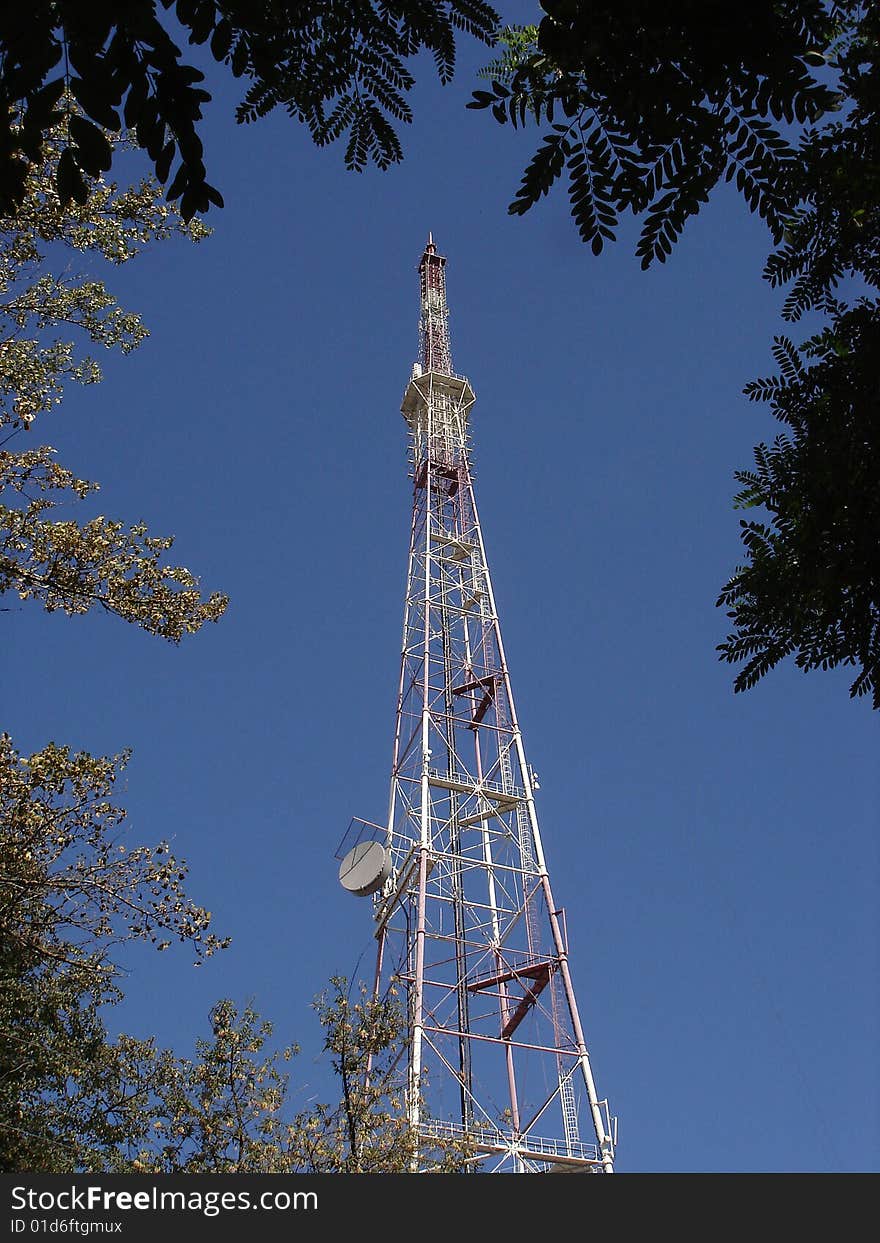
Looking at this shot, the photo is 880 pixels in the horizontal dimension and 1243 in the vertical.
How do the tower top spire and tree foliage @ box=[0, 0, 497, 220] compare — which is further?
the tower top spire

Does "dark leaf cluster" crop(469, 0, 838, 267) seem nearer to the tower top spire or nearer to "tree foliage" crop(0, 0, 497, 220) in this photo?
"tree foliage" crop(0, 0, 497, 220)

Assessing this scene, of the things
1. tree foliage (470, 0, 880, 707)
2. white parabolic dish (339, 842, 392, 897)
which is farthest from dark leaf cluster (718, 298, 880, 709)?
white parabolic dish (339, 842, 392, 897)

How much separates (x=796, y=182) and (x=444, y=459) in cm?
2322

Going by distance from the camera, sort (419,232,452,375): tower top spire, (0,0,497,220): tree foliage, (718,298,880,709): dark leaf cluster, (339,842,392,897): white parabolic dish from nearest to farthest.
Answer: (0,0,497,220): tree foliage → (718,298,880,709): dark leaf cluster → (339,842,392,897): white parabolic dish → (419,232,452,375): tower top spire

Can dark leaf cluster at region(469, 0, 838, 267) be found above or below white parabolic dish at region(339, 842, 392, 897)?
below

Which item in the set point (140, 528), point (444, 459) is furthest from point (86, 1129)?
point (444, 459)

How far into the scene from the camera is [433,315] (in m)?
29.0

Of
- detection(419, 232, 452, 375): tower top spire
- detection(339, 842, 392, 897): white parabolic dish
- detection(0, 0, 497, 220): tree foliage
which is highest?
detection(419, 232, 452, 375): tower top spire

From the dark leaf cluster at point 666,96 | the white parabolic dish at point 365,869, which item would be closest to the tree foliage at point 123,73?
the dark leaf cluster at point 666,96

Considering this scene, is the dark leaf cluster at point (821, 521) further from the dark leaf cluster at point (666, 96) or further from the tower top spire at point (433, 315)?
the tower top spire at point (433, 315)

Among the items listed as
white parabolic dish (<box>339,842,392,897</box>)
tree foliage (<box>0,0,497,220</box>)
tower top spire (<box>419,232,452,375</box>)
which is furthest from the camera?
tower top spire (<box>419,232,452,375</box>)

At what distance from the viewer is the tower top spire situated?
2798 centimetres

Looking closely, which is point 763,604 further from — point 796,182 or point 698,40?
point 698,40

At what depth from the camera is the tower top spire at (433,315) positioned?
27984mm
